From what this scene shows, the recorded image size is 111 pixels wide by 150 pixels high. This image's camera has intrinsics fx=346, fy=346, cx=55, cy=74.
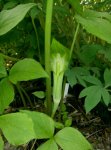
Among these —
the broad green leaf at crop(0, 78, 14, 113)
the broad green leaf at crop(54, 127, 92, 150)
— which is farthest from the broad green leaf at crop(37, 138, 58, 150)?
the broad green leaf at crop(0, 78, 14, 113)

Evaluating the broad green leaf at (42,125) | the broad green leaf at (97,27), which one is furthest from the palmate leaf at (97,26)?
the broad green leaf at (42,125)

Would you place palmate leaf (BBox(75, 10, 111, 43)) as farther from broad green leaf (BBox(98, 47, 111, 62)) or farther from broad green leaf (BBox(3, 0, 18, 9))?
broad green leaf (BBox(3, 0, 18, 9))

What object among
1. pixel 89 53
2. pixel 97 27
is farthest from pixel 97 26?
pixel 89 53

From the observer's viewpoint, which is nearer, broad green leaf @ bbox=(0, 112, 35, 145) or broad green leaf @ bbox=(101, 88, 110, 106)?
broad green leaf @ bbox=(0, 112, 35, 145)

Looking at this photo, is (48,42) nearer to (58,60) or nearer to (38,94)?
(58,60)

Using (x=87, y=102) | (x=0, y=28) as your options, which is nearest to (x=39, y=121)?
(x=87, y=102)

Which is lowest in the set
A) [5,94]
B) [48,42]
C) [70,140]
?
[70,140]
